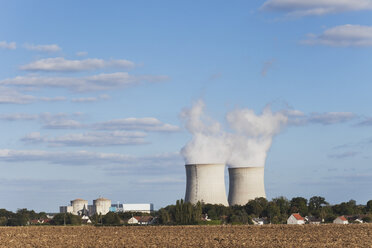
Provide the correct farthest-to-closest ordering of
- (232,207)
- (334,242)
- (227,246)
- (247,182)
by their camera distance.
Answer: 1. (232,207)
2. (247,182)
3. (334,242)
4. (227,246)

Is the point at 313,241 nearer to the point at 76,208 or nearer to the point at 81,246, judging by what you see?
the point at 81,246

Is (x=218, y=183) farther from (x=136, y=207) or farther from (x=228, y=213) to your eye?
(x=136, y=207)

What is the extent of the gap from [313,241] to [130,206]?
388ft

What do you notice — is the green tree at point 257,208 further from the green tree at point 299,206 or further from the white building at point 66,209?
the white building at point 66,209

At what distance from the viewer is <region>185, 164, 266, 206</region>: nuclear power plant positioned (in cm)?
4959

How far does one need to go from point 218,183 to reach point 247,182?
3.74 m

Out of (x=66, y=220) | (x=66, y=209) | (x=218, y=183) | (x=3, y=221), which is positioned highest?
(x=66, y=209)

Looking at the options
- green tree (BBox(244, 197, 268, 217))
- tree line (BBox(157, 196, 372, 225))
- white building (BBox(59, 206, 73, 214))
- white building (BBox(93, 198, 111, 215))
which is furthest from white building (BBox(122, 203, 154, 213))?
green tree (BBox(244, 197, 268, 217))

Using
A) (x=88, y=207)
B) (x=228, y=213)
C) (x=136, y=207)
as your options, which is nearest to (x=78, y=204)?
(x=88, y=207)

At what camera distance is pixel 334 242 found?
81.4 ft

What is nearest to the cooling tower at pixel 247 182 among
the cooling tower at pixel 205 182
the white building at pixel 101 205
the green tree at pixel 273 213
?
the cooling tower at pixel 205 182

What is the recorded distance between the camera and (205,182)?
49625 mm

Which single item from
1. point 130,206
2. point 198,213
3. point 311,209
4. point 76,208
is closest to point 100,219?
point 198,213

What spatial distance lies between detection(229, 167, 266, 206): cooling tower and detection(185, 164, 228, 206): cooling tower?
2651 millimetres
